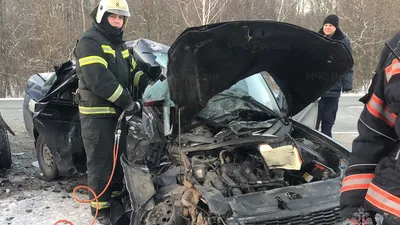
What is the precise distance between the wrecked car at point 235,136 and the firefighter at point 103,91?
0.20 meters

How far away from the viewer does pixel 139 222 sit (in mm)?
2666

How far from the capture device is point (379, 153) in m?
1.45

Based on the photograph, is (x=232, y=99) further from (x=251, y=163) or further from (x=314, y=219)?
(x=314, y=219)

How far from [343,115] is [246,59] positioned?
687cm

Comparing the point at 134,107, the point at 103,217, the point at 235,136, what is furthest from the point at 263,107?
the point at 103,217

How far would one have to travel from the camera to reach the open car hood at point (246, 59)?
2.76m

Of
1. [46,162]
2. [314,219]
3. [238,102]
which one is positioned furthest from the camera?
[46,162]

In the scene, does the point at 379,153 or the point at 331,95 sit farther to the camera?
the point at 331,95

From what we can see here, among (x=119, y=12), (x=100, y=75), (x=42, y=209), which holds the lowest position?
(x=42, y=209)

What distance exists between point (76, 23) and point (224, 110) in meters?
17.8

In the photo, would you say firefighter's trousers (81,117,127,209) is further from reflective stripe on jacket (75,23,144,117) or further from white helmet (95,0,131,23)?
white helmet (95,0,131,23)

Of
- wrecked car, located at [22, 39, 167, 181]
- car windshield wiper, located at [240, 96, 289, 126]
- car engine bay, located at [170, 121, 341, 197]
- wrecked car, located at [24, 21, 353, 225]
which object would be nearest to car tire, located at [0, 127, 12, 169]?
wrecked car, located at [22, 39, 167, 181]

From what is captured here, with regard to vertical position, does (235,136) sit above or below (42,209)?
above

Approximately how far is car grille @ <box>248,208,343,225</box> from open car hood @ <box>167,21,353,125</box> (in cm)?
125
